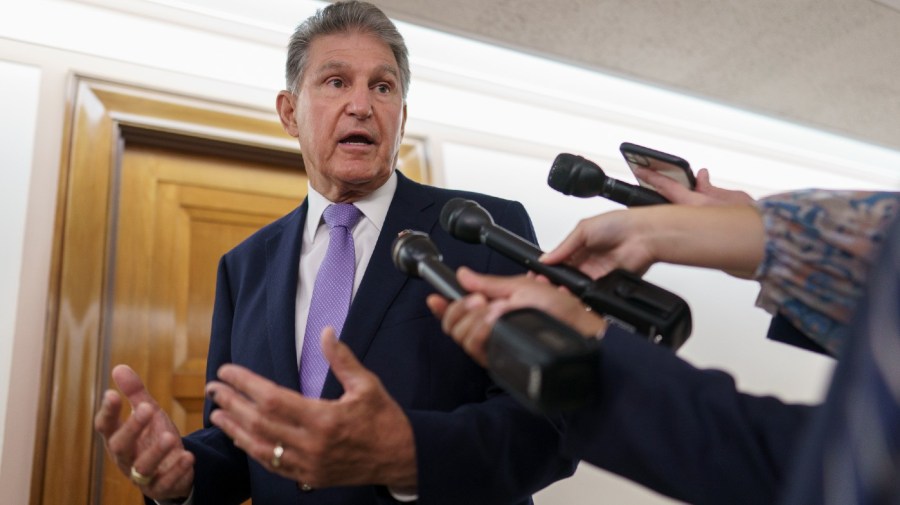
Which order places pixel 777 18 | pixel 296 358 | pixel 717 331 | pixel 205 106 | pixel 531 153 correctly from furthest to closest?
pixel 717 331 < pixel 531 153 < pixel 777 18 < pixel 205 106 < pixel 296 358

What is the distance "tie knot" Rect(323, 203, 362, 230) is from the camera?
1446mm

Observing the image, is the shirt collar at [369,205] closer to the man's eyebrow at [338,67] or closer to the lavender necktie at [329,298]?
the lavender necktie at [329,298]

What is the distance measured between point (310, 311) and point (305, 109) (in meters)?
0.49

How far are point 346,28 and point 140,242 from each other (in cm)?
112

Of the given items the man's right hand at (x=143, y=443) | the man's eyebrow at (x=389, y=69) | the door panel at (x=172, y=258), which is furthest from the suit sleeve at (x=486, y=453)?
the door panel at (x=172, y=258)

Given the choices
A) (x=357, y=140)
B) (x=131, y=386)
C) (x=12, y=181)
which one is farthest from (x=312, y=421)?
(x=12, y=181)

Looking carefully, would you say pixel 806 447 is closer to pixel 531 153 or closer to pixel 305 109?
pixel 305 109

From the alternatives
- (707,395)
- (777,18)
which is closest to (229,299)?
(707,395)

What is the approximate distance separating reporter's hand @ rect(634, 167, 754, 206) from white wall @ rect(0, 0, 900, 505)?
169 centimetres

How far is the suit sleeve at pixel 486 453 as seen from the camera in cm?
94

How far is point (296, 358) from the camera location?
1.28 metres

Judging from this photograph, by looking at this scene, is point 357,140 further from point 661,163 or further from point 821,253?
point 821,253

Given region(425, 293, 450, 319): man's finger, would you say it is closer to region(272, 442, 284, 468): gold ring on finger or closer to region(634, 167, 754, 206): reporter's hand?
region(272, 442, 284, 468): gold ring on finger

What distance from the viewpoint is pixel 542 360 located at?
0.54 metres
